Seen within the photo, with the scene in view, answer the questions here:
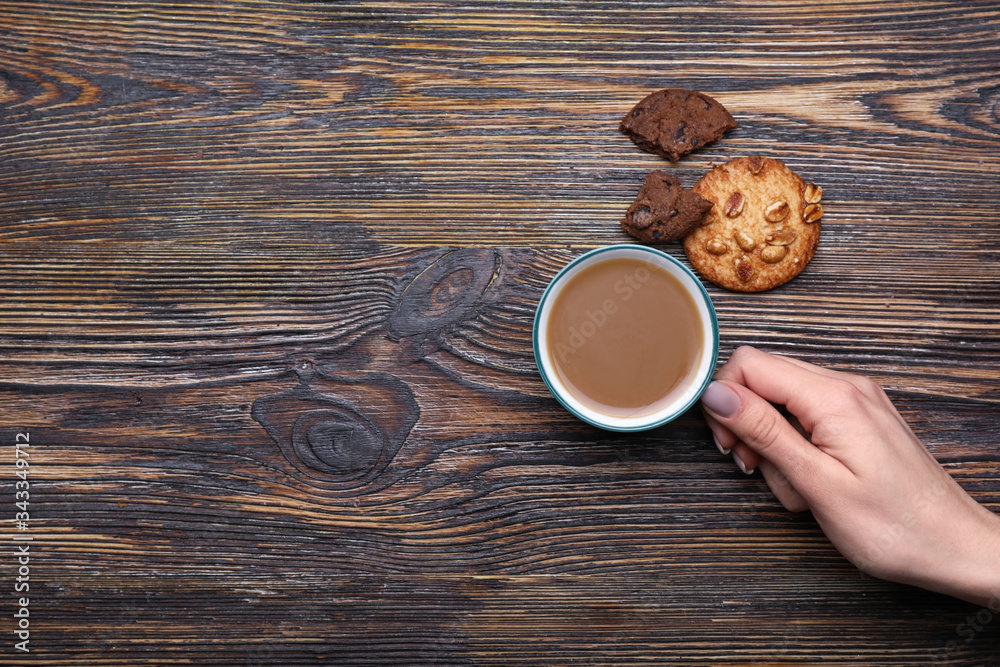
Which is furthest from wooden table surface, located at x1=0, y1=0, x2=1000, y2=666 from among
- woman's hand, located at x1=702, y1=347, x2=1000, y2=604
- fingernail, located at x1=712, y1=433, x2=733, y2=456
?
woman's hand, located at x1=702, y1=347, x2=1000, y2=604

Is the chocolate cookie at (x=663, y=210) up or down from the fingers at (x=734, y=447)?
up

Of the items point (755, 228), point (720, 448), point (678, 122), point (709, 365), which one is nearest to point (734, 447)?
point (720, 448)

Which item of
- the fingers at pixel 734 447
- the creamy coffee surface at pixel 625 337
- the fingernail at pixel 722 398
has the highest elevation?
the creamy coffee surface at pixel 625 337

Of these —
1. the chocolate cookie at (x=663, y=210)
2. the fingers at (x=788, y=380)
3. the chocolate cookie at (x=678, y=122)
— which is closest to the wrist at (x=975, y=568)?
the fingers at (x=788, y=380)

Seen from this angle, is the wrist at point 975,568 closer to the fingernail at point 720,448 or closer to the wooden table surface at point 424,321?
the wooden table surface at point 424,321

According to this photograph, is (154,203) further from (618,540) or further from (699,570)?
(699,570)

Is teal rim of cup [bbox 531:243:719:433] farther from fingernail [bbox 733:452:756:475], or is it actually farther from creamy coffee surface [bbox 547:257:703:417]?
fingernail [bbox 733:452:756:475]
